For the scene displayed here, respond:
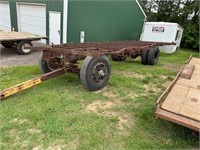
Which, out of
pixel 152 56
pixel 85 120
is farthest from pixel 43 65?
pixel 152 56

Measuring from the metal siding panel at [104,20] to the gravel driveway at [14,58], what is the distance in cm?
256

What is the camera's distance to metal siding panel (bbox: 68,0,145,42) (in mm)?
10133

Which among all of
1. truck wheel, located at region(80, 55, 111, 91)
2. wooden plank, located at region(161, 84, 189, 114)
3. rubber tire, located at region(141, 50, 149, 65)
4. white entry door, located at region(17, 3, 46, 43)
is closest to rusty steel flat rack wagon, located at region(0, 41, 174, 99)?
truck wheel, located at region(80, 55, 111, 91)

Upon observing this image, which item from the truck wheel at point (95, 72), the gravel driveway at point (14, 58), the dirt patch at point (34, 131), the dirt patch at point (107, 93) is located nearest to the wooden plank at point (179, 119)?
the dirt patch at point (107, 93)

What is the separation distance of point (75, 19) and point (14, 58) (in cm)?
369

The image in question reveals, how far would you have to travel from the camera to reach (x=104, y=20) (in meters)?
11.6

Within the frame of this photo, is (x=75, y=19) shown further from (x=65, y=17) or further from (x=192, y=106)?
(x=192, y=106)

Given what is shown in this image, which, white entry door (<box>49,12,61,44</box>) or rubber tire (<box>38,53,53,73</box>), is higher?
white entry door (<box>49,12,61,44</box>)

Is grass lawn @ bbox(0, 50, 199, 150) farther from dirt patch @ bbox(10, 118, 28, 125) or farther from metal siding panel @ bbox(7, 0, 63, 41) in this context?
metal siding panel @ bbox(7, 0, 63, 41)

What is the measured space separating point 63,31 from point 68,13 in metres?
0.90

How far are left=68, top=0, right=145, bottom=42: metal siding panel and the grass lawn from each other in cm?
564

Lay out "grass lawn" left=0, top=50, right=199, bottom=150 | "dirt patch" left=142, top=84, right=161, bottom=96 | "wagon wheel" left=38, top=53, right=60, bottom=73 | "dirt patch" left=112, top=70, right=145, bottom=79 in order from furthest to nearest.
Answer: "dirt patch" left=112, top=70, right=145, bottom=79, "wagon wheel" left=38, top=53, right=60, bottom=73, "dirt patch" left=142, top=84, right=161, bottom=96, "grass lawn" left=0, top=50, right=199, bottom=150

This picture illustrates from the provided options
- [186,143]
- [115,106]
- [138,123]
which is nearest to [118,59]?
[115,106]

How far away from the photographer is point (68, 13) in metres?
9.74
